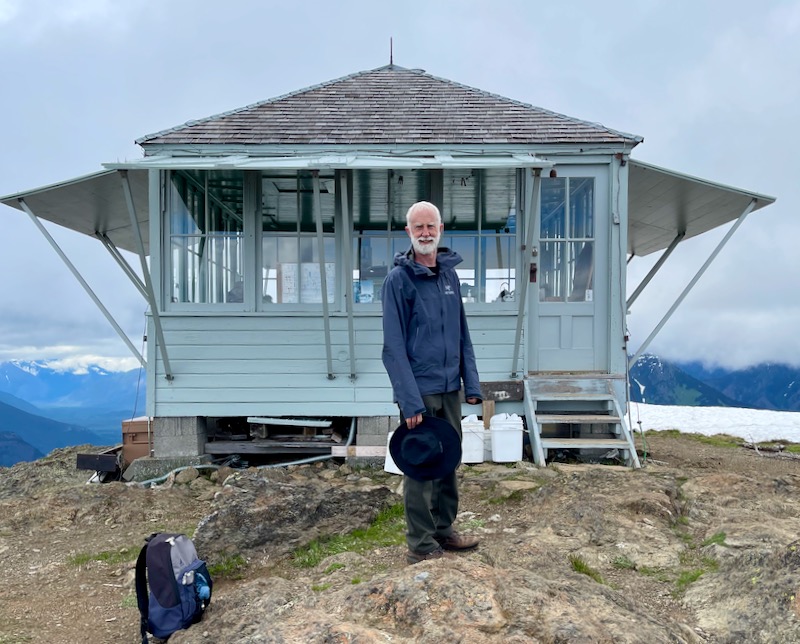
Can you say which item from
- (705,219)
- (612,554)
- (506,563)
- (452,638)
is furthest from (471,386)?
(705,219)

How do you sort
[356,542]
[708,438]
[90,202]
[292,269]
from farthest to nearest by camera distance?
[708,438]
[90,202]
[292,269]
[356,542]

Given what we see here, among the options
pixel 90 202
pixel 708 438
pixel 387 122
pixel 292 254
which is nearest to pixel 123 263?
pixel 90 202

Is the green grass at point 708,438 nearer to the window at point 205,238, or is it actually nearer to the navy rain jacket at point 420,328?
the window at point 205,238

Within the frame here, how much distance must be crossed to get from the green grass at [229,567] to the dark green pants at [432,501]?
4.07ft

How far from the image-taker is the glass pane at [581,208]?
8.21 metres

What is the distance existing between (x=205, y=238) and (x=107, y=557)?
4498 millimetres

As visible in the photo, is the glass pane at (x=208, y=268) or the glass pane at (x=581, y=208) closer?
the glass pane at (x=208, y=268)

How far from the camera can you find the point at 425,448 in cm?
357

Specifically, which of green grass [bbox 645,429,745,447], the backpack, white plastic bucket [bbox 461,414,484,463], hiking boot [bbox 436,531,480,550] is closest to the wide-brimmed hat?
hiking boot [bbox 436,531,480,550]

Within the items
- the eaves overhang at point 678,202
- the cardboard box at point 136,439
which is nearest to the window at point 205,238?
the cardboard box at point 136,439

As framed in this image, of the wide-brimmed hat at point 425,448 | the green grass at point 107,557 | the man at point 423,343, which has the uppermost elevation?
the man at point 423,343

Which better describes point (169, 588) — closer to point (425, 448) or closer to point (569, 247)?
point (425, 448)

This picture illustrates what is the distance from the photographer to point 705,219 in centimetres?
914

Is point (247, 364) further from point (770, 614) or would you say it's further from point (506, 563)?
point (770, 614)
